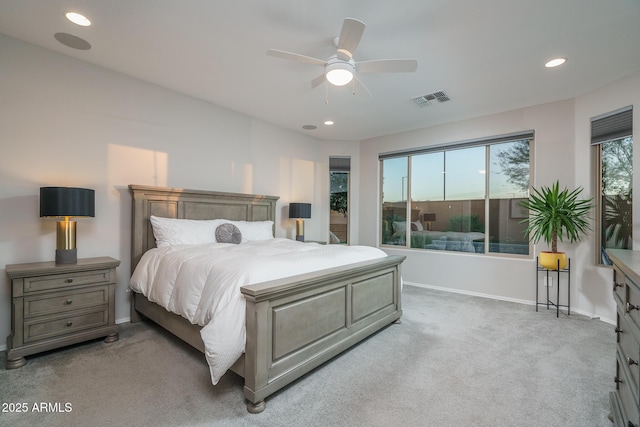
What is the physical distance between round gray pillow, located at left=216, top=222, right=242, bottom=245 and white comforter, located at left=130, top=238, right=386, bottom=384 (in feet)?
1.30

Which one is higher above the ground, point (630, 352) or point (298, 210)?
point (298, 210)

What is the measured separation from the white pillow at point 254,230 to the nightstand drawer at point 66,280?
1.50 metres

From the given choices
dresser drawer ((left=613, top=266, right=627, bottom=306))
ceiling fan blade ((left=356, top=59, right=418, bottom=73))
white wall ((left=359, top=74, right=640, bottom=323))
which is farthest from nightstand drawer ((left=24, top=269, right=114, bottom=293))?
white wall ((left=359, top=74, right=640, bottom=323))

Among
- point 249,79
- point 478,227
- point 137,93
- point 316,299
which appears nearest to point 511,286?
point 478,227

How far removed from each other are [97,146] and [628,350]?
455cm

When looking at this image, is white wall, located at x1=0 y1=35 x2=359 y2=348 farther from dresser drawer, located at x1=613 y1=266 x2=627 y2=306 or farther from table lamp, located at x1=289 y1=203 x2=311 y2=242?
dresser drawer, located at x1=613 y1=266 x2=627 y2=306

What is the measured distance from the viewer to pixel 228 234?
3629 millimetres

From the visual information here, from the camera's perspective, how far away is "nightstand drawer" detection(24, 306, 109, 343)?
2389 millimetres

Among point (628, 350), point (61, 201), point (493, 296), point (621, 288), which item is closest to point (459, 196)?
point (493, 296)

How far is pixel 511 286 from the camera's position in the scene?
4285 millimetres

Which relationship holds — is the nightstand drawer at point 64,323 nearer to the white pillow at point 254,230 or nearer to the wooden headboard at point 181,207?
the wooden headboard at point 181,207

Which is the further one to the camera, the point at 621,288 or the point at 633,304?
the point at 621,288

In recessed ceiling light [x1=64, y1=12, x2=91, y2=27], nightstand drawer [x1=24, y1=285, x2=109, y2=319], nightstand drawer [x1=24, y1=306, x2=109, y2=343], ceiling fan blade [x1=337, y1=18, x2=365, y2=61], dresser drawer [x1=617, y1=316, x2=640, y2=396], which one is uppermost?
recessed ceiling light [x1=64, y1=12, x2=91, y2=27]

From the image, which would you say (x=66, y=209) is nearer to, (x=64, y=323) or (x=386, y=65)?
(x=64, y=323)
